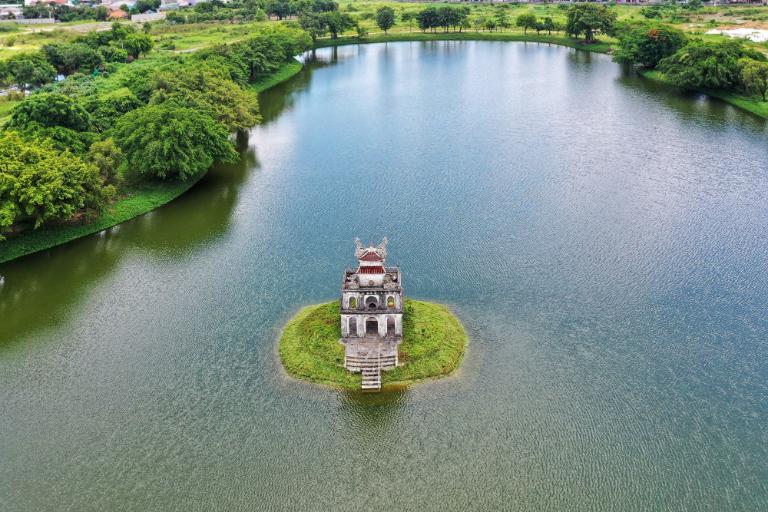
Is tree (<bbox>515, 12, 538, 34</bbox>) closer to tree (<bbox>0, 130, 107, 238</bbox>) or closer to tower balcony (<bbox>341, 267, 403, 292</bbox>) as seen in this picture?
tree (<bbox>0, 130, 107, 238</bbox>)

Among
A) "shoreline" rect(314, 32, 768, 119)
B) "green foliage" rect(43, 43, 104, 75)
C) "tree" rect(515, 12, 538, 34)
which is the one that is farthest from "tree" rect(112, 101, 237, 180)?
"tree" rect(515, 12, 538, 34)

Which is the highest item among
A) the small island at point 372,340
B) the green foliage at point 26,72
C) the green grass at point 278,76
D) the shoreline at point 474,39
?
the shoreline at point 474,39

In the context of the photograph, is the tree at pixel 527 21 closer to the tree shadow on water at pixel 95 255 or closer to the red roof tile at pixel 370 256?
the tree shadow on water at pixel 95 255

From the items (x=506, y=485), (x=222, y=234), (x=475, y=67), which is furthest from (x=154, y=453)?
(x=475, y=67)

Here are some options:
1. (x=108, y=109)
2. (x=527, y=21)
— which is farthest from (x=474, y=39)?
(x=108, y=109)

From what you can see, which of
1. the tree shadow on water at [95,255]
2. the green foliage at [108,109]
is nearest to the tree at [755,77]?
the tree shadow on water at [95,255]

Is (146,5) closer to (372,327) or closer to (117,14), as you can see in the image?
(117,14)
